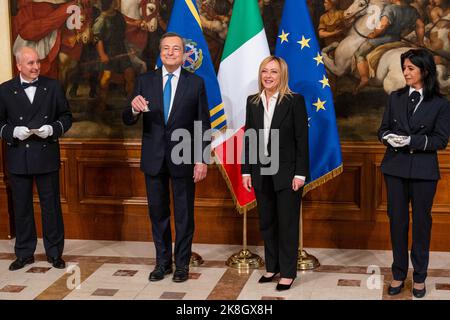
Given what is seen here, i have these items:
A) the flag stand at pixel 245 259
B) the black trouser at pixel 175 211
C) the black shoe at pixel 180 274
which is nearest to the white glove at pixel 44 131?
the black trouser at pixel 175 211

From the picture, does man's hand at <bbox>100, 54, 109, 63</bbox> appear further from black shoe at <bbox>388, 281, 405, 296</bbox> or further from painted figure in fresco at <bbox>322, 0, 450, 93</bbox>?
black shoe at <bbox>388, 281, 405, 296</bbox>

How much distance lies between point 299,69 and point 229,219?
67.5 inches

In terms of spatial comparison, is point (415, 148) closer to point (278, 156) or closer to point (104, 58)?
point (278, 156)

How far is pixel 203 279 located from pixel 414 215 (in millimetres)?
1711

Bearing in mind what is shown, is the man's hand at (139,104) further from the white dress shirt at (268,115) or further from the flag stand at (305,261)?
the flag stand at (305,261)

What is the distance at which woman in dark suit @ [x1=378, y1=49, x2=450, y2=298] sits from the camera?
188 inches

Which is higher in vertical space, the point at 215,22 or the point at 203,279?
the point at 215,22

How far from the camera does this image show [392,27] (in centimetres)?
609

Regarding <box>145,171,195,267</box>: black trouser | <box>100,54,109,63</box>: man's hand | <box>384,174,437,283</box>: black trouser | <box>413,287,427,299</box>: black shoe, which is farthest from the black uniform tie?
<box>100,54,109,63</box>: man's hand

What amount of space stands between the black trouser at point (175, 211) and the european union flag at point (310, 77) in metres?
1.00

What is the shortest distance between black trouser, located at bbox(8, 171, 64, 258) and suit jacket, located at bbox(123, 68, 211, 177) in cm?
100

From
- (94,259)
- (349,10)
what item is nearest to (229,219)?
(94,259)

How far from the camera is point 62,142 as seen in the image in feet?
22.3

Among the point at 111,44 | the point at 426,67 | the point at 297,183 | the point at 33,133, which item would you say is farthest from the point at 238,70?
the point at 33,133
